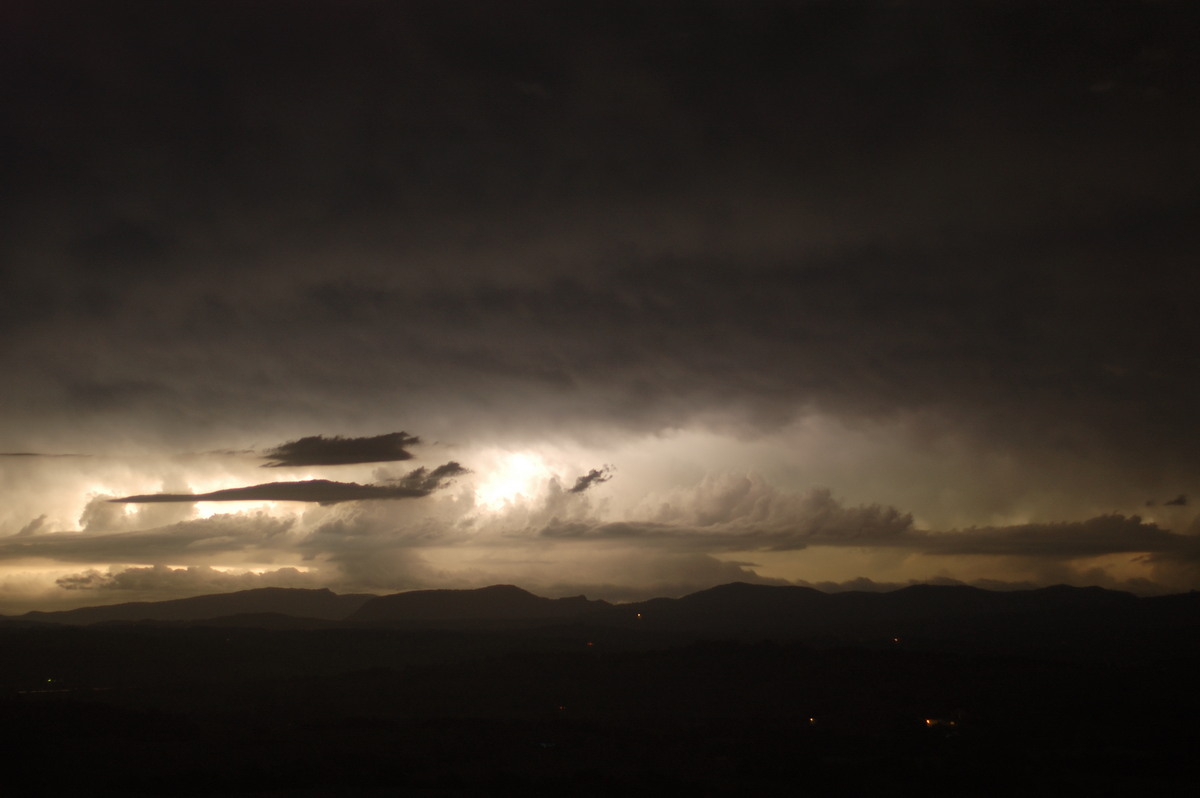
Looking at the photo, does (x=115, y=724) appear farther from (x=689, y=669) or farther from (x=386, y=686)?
(x=689, y=669)

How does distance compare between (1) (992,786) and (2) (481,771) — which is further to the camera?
(2) (481,771)

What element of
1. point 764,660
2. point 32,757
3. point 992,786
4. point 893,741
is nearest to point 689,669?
point 764,660

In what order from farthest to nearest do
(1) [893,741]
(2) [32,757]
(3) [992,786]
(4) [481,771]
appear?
(1) [893,741] < (2) [32,757] < (4) [481,771] < (3) [992,786]

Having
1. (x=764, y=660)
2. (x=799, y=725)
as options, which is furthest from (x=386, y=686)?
(x=799, y=725)

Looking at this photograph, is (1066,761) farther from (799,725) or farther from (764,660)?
(764,660)

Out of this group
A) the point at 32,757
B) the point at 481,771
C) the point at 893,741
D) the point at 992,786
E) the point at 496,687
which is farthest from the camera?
the point at 496,687

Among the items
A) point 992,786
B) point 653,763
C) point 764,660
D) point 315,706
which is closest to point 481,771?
point 653,763

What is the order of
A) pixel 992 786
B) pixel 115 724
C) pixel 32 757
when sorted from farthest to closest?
pixel 115 724 < pixel 32 757 < pixel 992 786

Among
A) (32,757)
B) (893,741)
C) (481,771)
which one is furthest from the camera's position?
(893,741)

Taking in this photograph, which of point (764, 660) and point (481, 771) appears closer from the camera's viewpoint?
point (481, 771)
